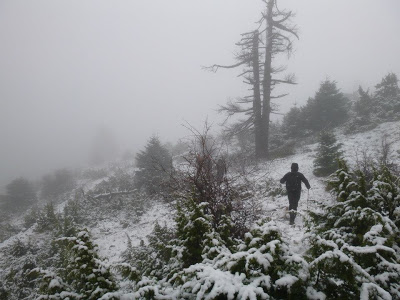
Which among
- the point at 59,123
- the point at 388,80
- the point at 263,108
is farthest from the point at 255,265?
the point at 59,123

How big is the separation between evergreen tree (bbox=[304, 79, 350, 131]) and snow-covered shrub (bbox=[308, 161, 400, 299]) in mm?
13260

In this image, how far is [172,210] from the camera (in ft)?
28.7

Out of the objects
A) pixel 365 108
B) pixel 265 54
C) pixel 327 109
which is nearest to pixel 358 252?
pixel 265 54

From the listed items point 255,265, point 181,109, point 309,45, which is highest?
point 309,45

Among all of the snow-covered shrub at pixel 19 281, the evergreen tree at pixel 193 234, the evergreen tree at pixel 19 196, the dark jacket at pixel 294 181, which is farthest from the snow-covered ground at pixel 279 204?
the evergreen tree at pixel 19 196

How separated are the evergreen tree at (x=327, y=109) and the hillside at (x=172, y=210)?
5.49 ft

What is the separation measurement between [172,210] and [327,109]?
12161 mm

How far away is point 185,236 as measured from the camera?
3.38 meters

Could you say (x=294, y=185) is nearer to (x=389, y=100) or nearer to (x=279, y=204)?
(x=279, y=204)

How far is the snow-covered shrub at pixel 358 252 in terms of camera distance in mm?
1995

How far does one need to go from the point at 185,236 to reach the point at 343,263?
200cm

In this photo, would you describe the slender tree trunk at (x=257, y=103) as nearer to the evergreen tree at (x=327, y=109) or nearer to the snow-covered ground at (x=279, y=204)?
the snow-covered ground at (x=279, y=204)

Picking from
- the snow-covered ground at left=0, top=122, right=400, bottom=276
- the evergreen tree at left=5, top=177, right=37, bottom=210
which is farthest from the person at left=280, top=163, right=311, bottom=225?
the evergreen tree at left=5, top=177, right=37, bottom=210

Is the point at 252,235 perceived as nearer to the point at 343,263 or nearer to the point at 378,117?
the point at 343,263
